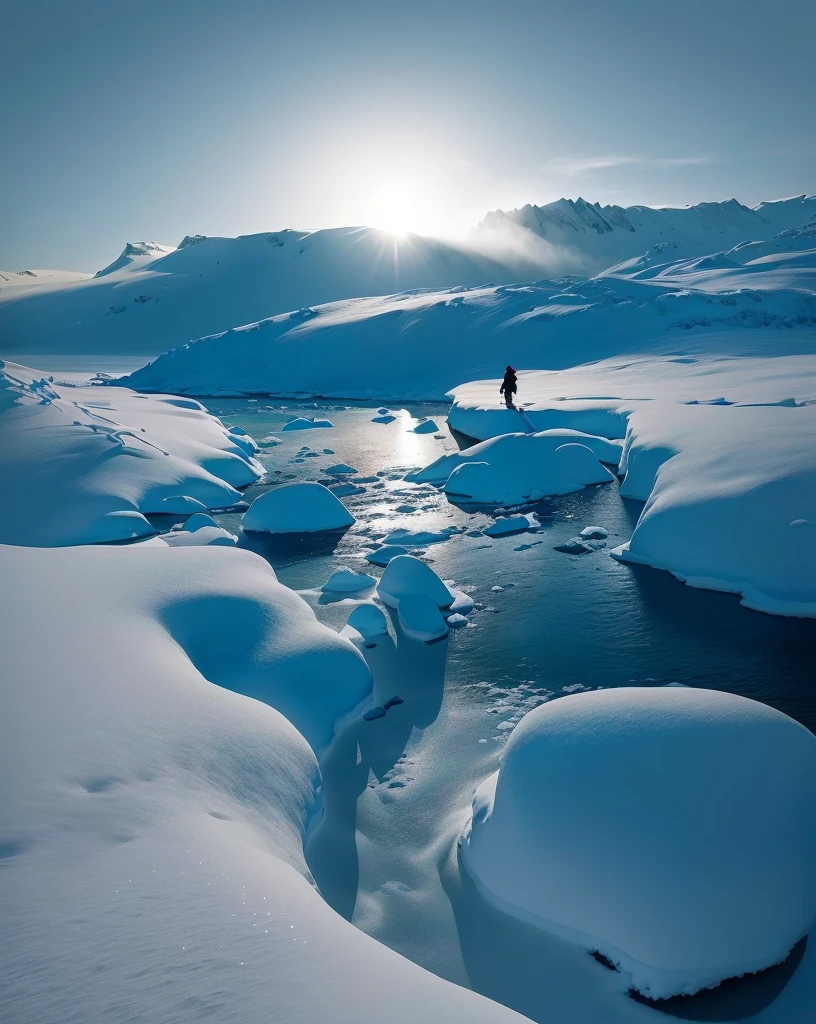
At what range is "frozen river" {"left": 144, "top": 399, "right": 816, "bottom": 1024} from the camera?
4195 millimetres

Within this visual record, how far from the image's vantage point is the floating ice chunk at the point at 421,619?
9.02 m

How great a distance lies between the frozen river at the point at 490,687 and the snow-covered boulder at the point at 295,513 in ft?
1.88

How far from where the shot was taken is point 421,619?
912 centimetres

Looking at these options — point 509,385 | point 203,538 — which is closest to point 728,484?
point 203,538

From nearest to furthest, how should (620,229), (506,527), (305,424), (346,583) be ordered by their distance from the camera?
1. (346,583)
2. (506,527)
3. (305,424)
4. (620,229)

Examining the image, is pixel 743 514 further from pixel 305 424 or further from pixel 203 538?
pixel 305 424

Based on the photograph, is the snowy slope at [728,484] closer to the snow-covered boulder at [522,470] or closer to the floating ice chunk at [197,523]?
the snow-covered boulder at [522,470]

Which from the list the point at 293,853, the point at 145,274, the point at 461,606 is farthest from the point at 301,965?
Answer: the point at 145,274

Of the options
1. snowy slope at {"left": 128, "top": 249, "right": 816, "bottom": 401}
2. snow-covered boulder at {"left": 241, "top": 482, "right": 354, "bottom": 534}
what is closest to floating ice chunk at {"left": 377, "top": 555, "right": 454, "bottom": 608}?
snow-covered boulder at {"left": 241, "top": 482, "right": 354, "bottom": 534}

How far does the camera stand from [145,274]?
8238 centimetres

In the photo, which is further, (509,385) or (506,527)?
(509,385)

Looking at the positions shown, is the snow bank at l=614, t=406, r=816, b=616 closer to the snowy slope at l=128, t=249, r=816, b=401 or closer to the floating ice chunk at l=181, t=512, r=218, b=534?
the floating ice chunk at l=181, t=512, r=218, b=534

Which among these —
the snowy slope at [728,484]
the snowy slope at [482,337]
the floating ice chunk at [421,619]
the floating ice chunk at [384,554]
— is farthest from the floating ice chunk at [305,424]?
the floating ice chunk at [421,619]

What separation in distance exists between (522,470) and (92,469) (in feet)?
30.5
